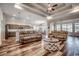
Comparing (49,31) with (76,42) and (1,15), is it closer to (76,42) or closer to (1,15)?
(76,42)

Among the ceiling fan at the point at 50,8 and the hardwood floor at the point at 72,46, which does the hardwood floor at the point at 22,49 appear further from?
the ceiling fan at the point at 50,8

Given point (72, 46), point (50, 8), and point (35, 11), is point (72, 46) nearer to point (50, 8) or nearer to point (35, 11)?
point (50, 8)

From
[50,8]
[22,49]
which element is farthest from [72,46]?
[22,49]

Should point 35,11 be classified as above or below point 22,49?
above

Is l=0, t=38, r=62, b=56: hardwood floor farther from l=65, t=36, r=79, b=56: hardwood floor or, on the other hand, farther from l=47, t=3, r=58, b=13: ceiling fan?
l=47, t=3, r=58, b=13: ceiling fan

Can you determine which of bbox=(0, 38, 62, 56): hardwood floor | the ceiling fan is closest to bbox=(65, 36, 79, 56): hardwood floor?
bbox=(0, 38, 62, 56): hardwood floor

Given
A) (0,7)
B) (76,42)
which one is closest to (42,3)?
(0,7)

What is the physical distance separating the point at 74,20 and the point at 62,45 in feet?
2.34

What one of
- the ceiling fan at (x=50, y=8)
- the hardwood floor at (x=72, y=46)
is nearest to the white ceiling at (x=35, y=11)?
the ceiling fan at (x=50, y=8)

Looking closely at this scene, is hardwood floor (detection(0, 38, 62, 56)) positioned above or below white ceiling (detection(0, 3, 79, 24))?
below

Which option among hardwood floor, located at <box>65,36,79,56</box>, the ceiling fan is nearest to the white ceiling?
the ceiling fan

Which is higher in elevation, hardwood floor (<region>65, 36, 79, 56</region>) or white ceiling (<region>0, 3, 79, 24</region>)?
white ceiling (<region>0, 3, 79, 24</region>)

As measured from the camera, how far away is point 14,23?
2551mm

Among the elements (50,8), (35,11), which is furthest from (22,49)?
(50,8)
